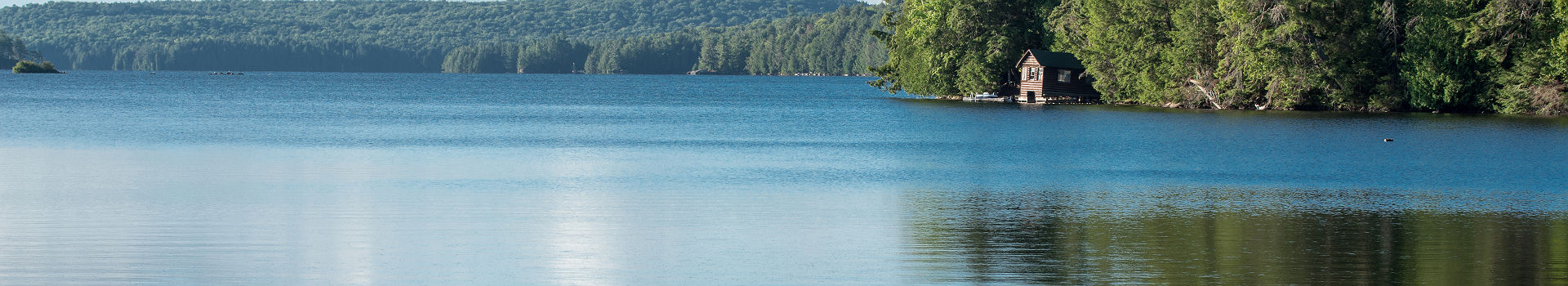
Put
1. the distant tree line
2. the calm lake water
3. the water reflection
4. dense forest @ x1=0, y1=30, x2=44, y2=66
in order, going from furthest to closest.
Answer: dense forest @ x1=0, y1=30, x2=44, y2=66 < the distant tree line < the calm lake water < the water reflection

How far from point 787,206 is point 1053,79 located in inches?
1997

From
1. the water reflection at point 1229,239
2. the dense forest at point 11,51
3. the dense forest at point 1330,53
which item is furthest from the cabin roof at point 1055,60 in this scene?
the dense forest at point 11,51

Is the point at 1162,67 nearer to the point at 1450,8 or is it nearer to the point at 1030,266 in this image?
the point at 1450,8

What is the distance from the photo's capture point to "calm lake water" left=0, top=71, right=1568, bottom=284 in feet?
43.0

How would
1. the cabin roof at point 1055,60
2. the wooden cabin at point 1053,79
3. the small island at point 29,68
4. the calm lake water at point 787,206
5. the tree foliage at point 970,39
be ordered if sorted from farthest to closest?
the small island at point 29,68 < the tree foliage at point 970,39 < the wooden cabin at point 1053,79 < the cabin roof at point 1055,60 < the calm lake water at point 787,206

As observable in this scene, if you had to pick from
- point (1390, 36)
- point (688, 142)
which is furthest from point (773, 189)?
point (1390, 36)

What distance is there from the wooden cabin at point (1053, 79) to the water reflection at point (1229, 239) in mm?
45996

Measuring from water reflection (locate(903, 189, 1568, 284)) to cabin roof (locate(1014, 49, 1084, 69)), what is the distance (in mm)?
45695

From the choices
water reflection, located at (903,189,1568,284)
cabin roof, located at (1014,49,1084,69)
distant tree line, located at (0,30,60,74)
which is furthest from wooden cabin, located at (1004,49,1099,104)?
distant tree line, located at (0,30,60,74)

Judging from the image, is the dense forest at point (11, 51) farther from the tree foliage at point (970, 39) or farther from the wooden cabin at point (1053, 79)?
the wooden cabin at point (1053, 79)

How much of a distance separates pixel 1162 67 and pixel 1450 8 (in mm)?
11921

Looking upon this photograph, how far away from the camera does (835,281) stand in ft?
40.5

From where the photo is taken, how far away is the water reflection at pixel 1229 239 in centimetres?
1271

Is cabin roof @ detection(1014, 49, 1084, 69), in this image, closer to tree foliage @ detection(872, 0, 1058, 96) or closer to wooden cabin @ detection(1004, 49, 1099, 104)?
wooden cabin @ detection(1004, 49, 1099, 104)
